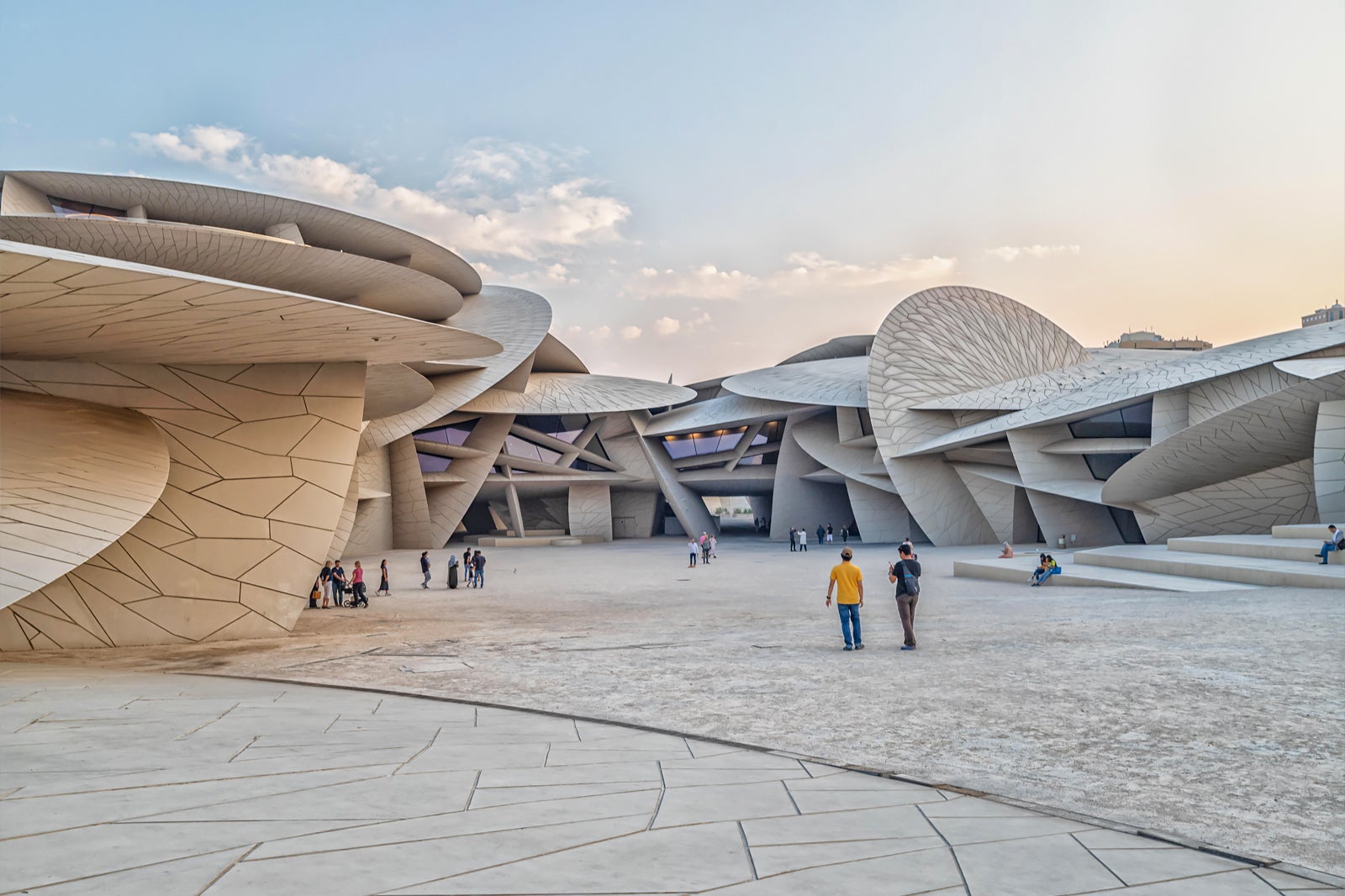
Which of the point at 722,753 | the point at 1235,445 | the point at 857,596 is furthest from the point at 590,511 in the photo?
the point at 722,753

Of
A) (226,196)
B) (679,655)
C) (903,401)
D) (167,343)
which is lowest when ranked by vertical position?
(679,655)

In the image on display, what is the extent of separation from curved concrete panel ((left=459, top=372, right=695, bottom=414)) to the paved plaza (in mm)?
27638

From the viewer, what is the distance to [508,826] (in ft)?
10.7

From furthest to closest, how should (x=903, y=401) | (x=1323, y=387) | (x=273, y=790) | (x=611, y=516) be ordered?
(x=611, y=516), (x=903, y=401), (x=1323, y=387), (x=273, y=790)

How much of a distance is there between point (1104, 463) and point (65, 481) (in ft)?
87.5

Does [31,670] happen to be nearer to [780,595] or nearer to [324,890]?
[324,890]

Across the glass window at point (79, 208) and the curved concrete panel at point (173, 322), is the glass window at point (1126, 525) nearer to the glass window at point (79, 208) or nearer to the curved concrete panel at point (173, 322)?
the curved concrete panel at point (173, 322)

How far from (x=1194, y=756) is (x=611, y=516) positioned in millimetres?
40752

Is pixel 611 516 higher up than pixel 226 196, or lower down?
lower down

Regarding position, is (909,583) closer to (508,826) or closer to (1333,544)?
(508,826)

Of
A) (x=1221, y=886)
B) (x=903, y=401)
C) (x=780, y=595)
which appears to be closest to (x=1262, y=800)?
(x=1221, y=886)

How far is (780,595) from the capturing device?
597 inches

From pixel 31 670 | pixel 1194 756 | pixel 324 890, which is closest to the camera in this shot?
pixel 324 890

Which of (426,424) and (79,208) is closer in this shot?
(79,208)
